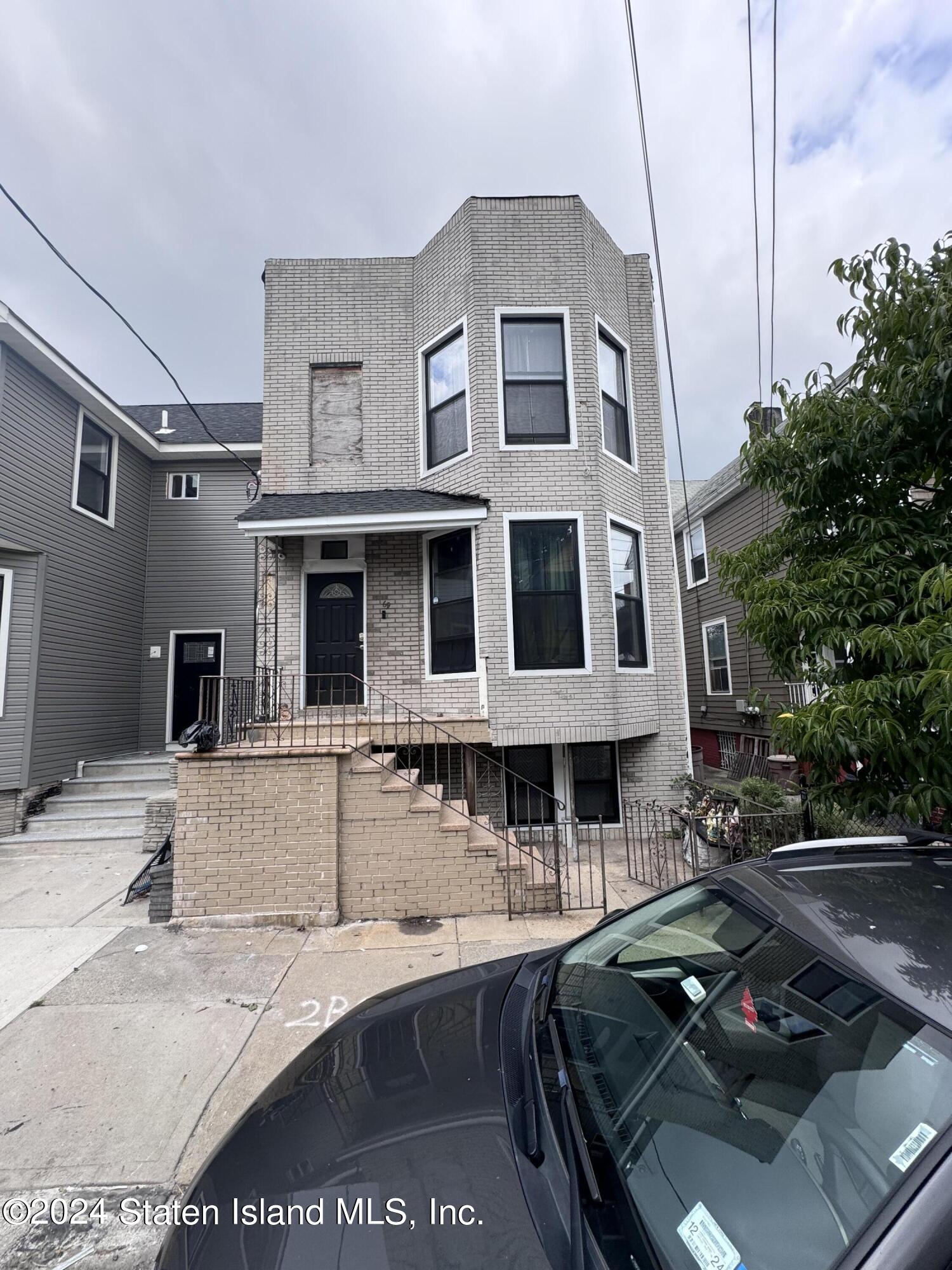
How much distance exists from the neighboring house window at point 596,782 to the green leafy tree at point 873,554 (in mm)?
4617

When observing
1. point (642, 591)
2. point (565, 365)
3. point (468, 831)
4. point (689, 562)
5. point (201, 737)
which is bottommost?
point (468, 831)

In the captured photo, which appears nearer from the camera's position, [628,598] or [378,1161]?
[378,1161]

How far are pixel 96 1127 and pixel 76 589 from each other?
29.0 ft

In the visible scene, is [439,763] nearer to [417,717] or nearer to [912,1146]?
[417,717]

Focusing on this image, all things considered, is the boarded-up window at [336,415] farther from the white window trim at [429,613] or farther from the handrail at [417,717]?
the handrail at [417,717]

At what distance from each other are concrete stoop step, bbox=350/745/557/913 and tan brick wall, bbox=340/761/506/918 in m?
0.04

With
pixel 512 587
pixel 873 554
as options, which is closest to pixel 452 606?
pixel 512 587

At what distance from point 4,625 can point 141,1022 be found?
7002 mm

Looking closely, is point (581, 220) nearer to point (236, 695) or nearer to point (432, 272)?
point (432, 272)

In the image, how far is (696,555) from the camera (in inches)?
603

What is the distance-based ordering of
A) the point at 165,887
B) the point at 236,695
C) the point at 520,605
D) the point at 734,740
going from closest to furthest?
1. the point at 165,887
2. the point at 236,695
3. the point at 520,605
4. the point at 734,740

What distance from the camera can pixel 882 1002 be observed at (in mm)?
1296

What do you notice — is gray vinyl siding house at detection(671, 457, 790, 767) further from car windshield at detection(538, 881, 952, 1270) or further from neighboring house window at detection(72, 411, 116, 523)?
neighboring house window at detection(72, 411, 116, 523)

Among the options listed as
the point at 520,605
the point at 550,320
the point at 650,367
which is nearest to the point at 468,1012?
the point at 520,605
